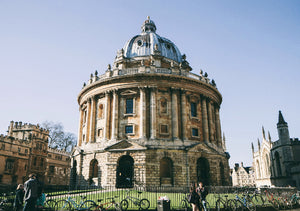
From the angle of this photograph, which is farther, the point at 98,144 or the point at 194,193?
the point at 98,144

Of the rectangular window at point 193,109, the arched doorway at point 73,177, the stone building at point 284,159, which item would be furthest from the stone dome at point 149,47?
the stone building at point 284,159

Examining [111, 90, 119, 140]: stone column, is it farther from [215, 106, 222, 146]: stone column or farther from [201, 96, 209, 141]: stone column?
[215, 106, 222, 146]: stone column

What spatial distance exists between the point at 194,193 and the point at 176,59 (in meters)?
31.0

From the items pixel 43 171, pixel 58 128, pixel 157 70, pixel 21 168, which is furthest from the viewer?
pixel 58 128

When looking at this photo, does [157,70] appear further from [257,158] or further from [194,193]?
[257,158]

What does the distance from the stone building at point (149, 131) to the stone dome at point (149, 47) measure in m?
2.97

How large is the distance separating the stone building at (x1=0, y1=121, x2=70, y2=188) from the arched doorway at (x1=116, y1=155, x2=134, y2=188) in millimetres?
24884

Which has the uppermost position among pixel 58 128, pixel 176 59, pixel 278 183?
pixel 176 59

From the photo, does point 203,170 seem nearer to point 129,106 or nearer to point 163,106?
point 163,106

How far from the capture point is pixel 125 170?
28.2 m

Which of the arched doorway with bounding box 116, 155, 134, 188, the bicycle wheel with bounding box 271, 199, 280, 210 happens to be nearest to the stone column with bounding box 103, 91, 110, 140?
the arched doorway with bounding box 116, 155, 134, 188

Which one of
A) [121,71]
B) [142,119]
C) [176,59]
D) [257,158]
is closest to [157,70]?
[121,71]

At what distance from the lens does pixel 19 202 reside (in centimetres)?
1215

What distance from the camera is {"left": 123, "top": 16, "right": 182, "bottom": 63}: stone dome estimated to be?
38662 millimetres
